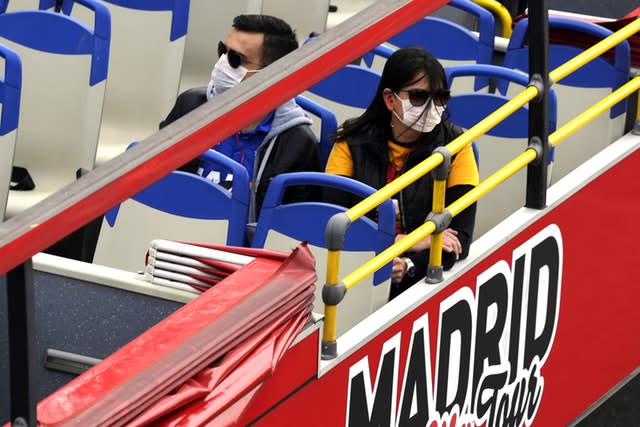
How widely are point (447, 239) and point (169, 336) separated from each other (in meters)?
1.05

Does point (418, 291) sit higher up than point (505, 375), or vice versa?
point (418, 291)

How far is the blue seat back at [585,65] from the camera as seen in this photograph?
15.4 feet

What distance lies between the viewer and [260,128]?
15.7ft

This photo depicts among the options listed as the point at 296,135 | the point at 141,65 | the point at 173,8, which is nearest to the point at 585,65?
the point at 296,135

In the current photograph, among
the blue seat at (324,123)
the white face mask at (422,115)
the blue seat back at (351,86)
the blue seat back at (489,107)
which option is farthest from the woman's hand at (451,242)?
the blue seat back at (351,86)

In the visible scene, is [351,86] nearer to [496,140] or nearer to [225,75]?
[225,75]

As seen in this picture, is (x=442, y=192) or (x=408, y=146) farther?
(x=408, y=146)

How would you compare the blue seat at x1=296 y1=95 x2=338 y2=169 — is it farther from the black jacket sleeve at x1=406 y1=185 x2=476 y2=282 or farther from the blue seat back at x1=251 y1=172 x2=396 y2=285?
the black jacket sleeve at x1=406 y1=185 x2=476 y2=282

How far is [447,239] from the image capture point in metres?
3.93

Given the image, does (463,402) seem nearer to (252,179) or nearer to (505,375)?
(505,375)

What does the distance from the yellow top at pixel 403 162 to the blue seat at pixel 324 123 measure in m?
0.42

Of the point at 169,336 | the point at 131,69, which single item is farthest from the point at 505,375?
the point at 131,69

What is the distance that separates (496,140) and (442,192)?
106 cm

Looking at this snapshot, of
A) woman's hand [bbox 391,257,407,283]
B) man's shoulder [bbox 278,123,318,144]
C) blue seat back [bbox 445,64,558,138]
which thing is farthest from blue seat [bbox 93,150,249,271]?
blue seat back [bbox 445,64,558,138]
